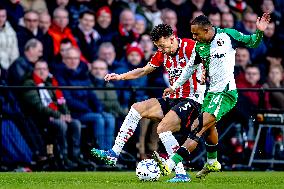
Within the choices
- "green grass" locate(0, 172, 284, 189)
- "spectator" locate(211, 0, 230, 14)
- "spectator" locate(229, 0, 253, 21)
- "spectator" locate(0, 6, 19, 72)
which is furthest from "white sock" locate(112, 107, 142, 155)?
"spectator" locate(229, 0, 253, 21)

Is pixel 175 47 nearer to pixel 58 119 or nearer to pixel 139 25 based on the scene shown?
pixel 58 119

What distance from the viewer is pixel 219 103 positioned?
46.6ft

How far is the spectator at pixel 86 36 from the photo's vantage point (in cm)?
2070

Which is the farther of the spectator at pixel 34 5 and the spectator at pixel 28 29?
the spectator at pixel 34 5

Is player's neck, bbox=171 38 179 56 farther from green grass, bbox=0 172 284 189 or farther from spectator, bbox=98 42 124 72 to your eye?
spectator, bbox=98 42 124 72

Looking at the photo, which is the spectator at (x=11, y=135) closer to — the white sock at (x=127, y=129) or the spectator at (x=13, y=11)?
the spectator at (x=13, y=11)

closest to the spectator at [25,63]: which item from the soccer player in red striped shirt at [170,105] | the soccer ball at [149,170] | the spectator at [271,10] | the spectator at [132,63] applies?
the spectator at [132,63]

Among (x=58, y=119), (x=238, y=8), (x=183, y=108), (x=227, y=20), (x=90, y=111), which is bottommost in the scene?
(x=58, y=119)

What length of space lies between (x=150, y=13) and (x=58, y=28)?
2668 millimetres

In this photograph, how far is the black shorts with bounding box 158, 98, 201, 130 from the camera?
1460 cm

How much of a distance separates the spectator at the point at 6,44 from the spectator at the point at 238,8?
6445mm

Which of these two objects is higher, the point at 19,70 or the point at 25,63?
the point at 25,63

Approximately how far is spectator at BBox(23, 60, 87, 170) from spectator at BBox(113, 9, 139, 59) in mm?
2977

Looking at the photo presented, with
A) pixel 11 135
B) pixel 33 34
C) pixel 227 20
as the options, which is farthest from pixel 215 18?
pixel 11 135
